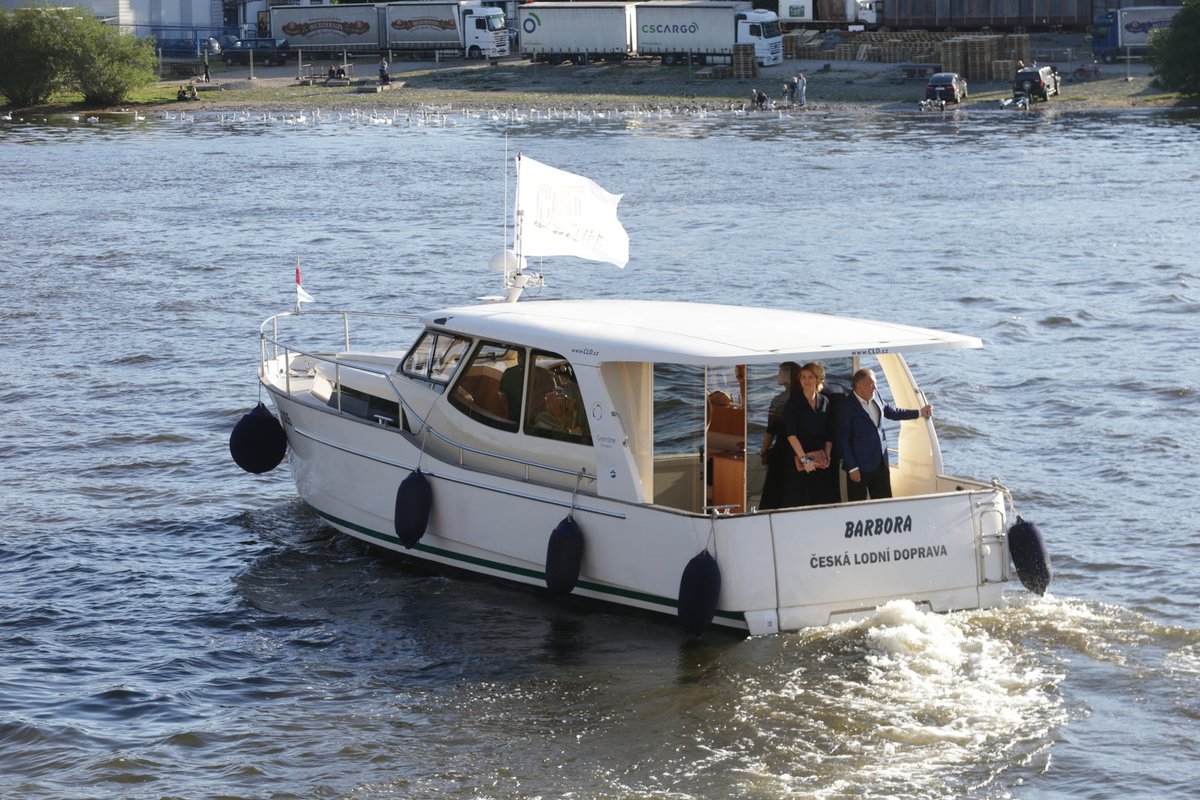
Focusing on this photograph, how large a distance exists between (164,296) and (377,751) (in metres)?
19.9

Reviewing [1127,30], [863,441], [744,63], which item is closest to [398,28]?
[744,63]

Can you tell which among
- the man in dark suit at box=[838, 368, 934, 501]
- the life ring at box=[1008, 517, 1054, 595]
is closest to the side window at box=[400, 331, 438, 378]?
the man in dark suit at box=[838, 368, 934, 501]

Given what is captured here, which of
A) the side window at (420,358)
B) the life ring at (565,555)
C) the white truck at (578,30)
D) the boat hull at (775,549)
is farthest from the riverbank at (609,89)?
the life ring at (565,555)

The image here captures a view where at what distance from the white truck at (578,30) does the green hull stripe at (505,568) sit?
75520mm

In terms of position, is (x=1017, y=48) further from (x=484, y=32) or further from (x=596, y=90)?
(x=484, y=32)

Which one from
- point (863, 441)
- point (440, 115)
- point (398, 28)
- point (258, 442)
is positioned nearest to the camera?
point (863, 441)

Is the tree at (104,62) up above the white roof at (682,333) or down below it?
above

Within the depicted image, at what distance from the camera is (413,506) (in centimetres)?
1309

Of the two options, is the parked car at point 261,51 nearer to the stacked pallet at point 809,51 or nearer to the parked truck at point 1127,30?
the stacked pallet at point 809,51

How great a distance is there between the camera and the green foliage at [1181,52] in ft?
220

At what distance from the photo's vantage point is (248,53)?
9362 centimetres

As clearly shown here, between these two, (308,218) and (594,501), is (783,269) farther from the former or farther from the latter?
(594,501)

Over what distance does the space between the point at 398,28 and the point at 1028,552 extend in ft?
284

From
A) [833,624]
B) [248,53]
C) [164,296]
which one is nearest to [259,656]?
[833,624]
